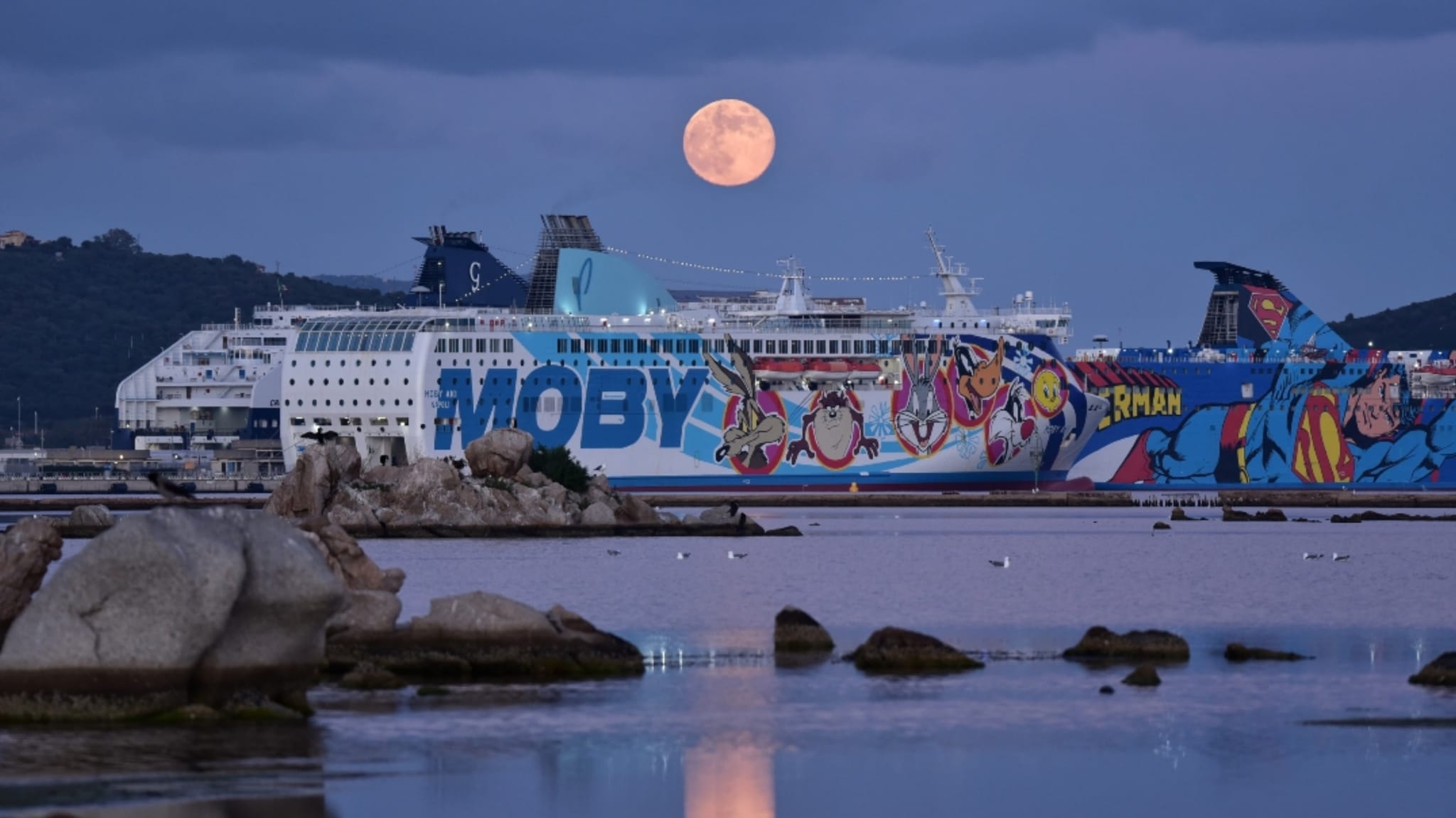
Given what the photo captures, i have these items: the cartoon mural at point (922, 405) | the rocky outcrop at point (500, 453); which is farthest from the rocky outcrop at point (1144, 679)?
the cartoon mural at point (922, 405)

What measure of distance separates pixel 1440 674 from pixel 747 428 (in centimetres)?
5112

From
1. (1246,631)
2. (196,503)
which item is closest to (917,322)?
(1246,631)

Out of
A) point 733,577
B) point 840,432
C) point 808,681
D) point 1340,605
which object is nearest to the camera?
point 808,681

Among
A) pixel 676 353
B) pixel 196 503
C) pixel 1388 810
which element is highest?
pixel 676 353

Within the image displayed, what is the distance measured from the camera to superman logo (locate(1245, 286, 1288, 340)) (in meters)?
89.9

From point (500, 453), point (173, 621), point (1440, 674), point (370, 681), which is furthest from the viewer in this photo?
point (500, 453)

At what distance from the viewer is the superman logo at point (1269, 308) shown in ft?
295

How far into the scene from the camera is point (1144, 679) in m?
24.9

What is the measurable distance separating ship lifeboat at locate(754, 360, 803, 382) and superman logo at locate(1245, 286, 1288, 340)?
23.0m

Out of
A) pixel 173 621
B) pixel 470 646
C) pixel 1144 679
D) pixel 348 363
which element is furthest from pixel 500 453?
pixel 173 621

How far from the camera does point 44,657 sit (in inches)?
807

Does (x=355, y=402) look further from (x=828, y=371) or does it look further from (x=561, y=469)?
(x=561, y=469)

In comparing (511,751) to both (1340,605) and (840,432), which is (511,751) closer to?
(1340,605)

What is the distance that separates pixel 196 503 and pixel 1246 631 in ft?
54.9
